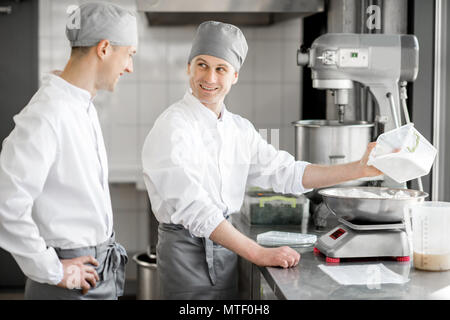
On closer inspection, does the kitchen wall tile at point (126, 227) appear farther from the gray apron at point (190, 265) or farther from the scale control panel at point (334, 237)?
the scale control panel at point (334, 237)

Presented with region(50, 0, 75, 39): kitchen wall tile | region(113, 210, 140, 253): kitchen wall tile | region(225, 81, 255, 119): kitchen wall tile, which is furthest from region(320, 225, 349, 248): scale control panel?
region(50, 0, 75, 39): kitchen wall tile

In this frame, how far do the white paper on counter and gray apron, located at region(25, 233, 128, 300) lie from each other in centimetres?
48

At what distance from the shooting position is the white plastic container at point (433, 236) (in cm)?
124

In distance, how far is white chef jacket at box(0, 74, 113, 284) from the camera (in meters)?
0.96

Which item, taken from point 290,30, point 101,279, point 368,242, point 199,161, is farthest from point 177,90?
point 368,242

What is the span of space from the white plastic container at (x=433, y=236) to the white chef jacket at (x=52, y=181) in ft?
2.40

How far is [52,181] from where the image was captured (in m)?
1.04

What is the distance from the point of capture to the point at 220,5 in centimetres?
147

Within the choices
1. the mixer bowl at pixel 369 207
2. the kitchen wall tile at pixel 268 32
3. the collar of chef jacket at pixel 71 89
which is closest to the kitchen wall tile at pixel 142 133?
the collar of chef jacket at pixel 71 89

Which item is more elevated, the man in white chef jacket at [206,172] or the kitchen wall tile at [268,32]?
the kitchen wall tile at [268,32]

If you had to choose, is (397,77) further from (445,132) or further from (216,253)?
(216,253)

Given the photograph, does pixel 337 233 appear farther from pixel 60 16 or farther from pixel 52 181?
pixel 60 16

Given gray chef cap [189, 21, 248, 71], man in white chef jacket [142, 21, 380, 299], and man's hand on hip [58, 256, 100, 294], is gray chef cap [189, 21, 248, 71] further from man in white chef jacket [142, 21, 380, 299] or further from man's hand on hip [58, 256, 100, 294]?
man's hand on hip [58, 256, 100, 294]

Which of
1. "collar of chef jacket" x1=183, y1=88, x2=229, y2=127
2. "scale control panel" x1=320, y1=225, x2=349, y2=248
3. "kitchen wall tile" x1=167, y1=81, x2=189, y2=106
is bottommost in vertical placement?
"scale control panel" x1=320, y1=225, x2=349, y2=248
